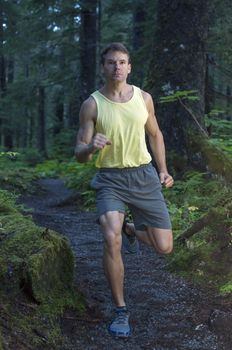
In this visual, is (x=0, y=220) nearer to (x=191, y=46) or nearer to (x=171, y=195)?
(x=171, y=195)

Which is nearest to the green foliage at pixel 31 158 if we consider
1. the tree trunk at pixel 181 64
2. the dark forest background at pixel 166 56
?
the dark forest background at pixel 166 56

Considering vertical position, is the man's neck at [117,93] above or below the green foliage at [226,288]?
above

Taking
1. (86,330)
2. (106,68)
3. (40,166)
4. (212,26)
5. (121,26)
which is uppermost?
(121,26)

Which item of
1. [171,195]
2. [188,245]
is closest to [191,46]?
[171,195]

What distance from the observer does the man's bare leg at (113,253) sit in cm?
418

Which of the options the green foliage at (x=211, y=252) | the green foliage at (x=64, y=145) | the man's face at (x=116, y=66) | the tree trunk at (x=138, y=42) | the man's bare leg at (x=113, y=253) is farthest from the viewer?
the green foliage at (x=64, y=145)

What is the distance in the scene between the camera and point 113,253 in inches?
165

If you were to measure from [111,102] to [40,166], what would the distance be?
18.9 m

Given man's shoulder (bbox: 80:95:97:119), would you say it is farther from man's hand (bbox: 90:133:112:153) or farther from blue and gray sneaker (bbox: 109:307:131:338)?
blue and gray sneaker (bbox: 109:307:131:338)

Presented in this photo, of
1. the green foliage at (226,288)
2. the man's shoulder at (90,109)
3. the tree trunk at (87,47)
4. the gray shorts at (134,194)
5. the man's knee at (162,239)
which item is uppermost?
the tree trunk at (87,47)

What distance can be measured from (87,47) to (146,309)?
584 inches

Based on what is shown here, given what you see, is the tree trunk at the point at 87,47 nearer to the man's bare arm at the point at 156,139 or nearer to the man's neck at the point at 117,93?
the man's bare arm at the point at 156,139

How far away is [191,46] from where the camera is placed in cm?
950

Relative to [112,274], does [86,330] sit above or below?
below
